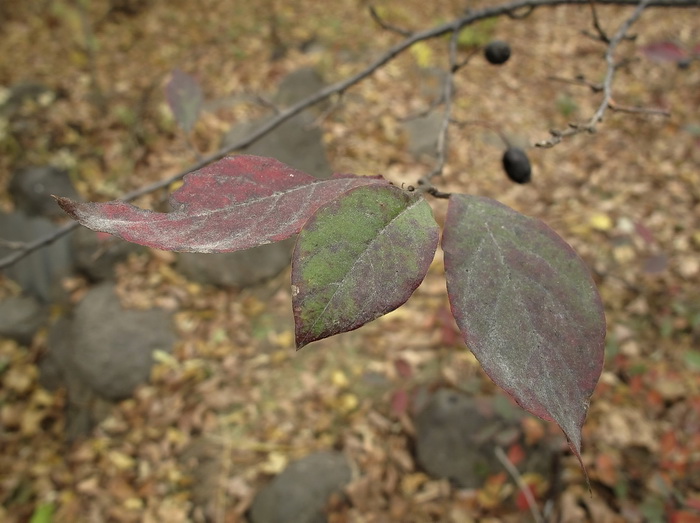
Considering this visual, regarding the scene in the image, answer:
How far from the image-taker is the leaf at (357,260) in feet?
0.99

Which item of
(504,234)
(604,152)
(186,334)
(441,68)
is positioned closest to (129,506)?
(186,334)

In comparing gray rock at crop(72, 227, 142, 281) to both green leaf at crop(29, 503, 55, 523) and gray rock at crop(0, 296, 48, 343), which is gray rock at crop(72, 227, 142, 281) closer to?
gray rock at crop(0, 296, 48, 343)

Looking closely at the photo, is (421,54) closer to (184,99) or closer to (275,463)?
(275,463)

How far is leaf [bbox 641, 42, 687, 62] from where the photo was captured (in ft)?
3.66

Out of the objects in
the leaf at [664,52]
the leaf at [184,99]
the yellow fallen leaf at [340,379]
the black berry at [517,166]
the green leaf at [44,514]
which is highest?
the leaf at [184,99]

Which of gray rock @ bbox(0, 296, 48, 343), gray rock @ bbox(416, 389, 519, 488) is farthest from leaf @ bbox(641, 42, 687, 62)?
gray rock @ bbox(0, 296, 48, 343)

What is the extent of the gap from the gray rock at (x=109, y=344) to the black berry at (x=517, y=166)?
2479 millimetres

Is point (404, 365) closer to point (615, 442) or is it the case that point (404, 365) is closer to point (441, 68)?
point (615, 442)

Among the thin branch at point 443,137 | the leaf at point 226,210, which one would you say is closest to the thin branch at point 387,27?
the thin branch at point 443,137

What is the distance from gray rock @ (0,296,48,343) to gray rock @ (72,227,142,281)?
37cm

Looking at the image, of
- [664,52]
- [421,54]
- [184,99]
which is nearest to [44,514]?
[184,99]

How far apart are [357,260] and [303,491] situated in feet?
6.64

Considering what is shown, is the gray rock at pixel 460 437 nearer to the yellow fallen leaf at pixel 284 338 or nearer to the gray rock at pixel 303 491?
the gray rock at pixel 303 491

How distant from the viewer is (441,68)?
474 cm
